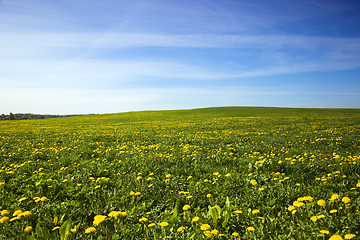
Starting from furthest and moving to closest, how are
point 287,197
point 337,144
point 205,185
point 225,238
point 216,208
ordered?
point 337,144 < point 205,185 < point 287,197 < point 216,208 < point 225,238

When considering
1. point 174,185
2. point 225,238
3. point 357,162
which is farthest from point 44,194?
point 357,162

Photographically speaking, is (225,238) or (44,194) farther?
(44,194)

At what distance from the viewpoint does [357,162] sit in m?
5.50

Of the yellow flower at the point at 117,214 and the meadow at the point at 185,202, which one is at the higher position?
the yellow flower at the point at 117,214

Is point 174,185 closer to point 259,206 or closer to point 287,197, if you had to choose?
point 259,206

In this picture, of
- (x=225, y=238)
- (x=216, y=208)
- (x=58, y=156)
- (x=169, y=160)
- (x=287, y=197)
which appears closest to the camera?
(x=225, y=238)

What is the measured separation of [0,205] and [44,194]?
77 centimetres

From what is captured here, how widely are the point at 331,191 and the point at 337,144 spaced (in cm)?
747

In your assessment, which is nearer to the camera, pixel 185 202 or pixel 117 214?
pixel 117 214

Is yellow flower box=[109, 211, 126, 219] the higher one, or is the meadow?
yellow flower box=[109, 211, 126, 219]

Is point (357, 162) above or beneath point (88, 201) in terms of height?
above

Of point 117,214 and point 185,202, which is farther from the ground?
point 117,214

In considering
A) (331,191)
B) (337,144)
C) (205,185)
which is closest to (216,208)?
(205,185)

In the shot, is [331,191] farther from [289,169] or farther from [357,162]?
[357,162]
